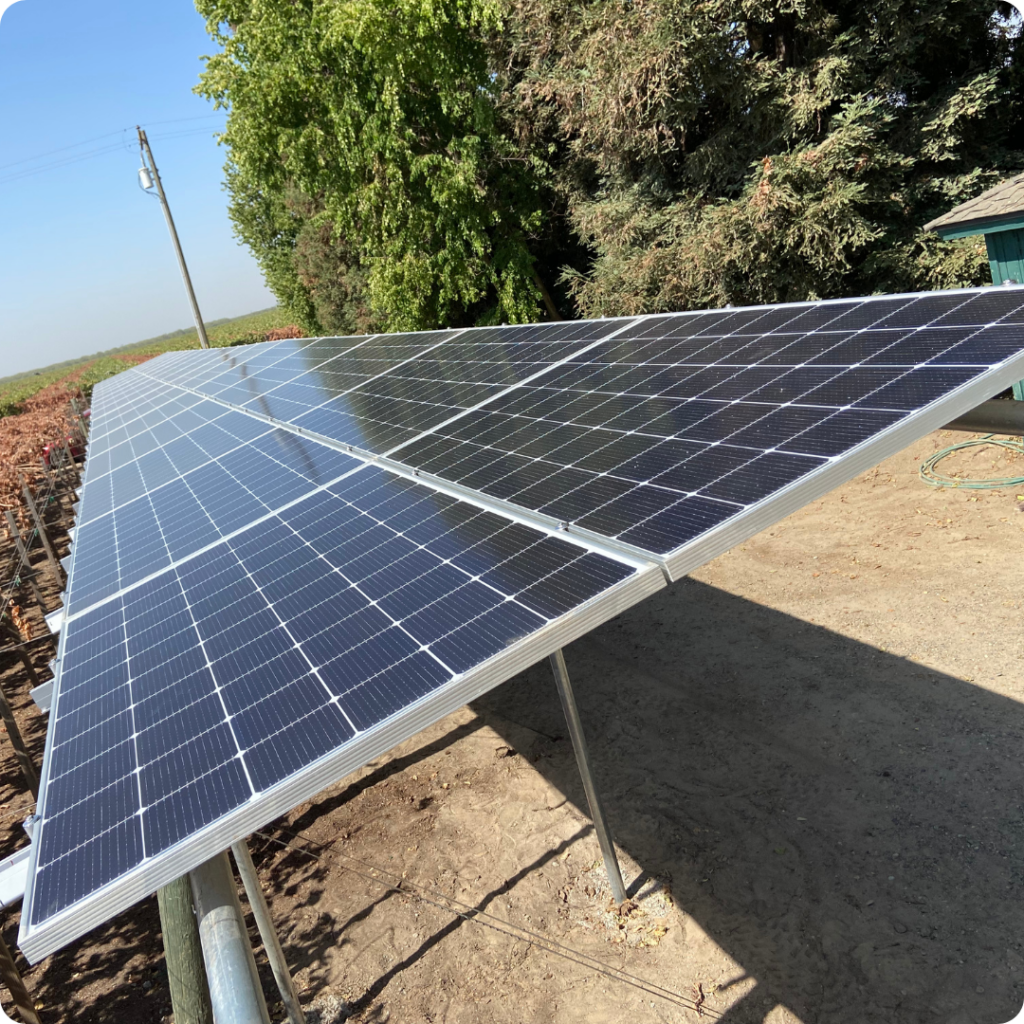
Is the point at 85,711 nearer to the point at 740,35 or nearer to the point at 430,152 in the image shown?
the point at 740,35

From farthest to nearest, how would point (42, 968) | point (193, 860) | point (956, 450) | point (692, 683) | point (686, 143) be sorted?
point (686, 143)
point (956, 450)
point (692, 683)
point (42, 968)
point (193, 860)

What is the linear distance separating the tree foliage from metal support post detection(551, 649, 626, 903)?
14.3 meters

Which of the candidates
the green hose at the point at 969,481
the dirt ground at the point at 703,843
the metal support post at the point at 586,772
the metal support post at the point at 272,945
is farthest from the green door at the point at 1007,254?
the metal support post at the point at 272,945

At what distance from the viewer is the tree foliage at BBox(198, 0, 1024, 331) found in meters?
17.0

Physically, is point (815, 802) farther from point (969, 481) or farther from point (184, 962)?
point (969, 481)

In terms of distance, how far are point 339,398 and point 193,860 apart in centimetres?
960

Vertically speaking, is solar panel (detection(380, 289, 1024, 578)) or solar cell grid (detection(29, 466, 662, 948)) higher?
solar panel (detection(380, 289, 1024, 578))

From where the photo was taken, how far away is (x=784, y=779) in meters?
7.65

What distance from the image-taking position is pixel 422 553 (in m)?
4.90

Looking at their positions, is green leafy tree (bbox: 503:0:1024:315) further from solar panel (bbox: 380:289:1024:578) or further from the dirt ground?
solar panel (bbox: 380:289:1024:578)

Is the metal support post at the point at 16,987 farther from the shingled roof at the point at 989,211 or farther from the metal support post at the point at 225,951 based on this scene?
the shingled roof at the point at 989,211

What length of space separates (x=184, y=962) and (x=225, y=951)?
58.6 inches

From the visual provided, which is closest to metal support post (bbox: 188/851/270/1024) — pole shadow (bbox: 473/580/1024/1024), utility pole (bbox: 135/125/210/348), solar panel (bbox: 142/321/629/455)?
pole shadow (bbox: 473/580/1024/1024)

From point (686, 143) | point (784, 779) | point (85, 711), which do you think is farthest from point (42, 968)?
point (686, 143)
